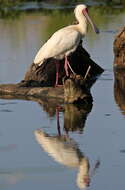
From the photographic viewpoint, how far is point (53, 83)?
653 inches

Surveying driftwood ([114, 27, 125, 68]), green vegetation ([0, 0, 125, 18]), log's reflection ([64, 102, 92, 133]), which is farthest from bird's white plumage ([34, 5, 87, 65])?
green vegetation ([0, 0, 125, 18])

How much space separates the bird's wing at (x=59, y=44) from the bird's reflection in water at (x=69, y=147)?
6.84 feet

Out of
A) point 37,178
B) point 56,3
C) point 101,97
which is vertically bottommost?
point 56,3

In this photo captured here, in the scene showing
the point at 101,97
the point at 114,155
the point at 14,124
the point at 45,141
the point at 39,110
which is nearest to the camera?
the point at 114,155

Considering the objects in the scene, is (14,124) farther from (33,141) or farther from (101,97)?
(101,97)

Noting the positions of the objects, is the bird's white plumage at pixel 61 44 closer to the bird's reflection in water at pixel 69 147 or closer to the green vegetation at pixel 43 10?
the bird's reflection in water at pixel 69 147

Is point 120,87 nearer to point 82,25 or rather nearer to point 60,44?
point 82,25

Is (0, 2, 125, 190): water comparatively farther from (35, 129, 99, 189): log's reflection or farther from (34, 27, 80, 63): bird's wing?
(34, 27, 80, 63): bird's wing

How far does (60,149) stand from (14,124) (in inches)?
73.9

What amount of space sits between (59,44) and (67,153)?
5.09m

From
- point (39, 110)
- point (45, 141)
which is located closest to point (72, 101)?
point (39, 110)

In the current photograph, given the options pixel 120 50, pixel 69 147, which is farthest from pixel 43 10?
pixel 69 147

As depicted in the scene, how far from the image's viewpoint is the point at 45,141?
1133 cm

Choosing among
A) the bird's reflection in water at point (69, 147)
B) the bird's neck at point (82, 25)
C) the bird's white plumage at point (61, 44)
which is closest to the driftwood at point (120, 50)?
the bird's neck at point (82, 25)
